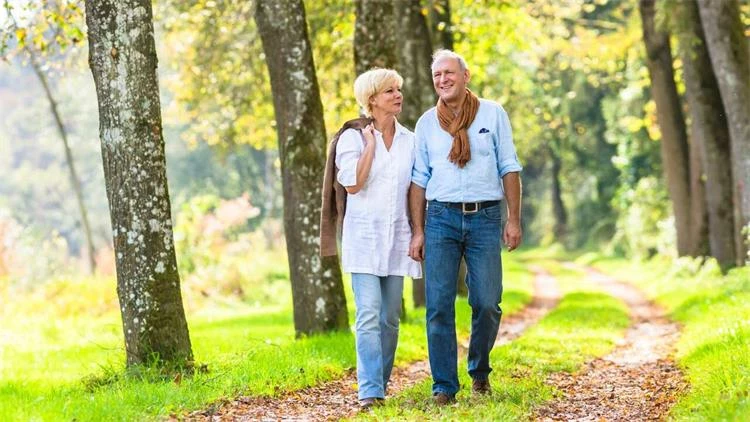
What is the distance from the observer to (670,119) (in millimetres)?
24453

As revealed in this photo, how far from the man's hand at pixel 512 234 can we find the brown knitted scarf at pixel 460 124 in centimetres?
A: 56

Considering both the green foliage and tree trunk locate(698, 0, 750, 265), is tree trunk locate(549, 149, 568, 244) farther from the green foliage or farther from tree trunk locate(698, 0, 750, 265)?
tree trunk locate(698, 0, 750, 265)

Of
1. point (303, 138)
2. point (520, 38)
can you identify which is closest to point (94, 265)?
point (520, 38)

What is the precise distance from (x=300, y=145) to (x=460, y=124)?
4.05m

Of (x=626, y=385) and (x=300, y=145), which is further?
(x=300, y=145)

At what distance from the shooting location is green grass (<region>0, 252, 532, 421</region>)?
7.55m

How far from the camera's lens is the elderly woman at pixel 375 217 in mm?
7633

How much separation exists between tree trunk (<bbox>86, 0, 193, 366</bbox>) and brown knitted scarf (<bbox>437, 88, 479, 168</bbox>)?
253 cm

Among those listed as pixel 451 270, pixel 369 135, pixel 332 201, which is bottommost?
pixel 451 270

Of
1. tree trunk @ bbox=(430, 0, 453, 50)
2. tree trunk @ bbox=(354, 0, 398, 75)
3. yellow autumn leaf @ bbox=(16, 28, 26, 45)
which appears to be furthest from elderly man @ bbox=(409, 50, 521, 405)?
tree trunk @ bbox=(430, 0, 453, 50)

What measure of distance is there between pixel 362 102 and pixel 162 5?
13889mm

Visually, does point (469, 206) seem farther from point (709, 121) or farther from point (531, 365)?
point (709, 121)

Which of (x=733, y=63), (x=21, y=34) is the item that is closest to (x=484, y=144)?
(x=21, y=34)

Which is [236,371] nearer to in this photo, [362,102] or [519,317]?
[362,102]
